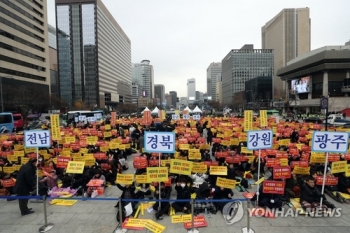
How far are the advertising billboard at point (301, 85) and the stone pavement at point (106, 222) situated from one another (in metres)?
71.4

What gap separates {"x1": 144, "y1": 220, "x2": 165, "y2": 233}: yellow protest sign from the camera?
696cm

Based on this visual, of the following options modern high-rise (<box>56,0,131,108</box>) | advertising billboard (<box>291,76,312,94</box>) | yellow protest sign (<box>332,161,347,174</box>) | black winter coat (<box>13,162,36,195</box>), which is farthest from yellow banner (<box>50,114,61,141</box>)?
modern high-rise (<box>56,0,131,108</box>)

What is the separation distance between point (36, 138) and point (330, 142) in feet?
36.0

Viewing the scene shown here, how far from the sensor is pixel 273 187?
8008mm

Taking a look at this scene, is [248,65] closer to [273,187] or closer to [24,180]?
[273,187]

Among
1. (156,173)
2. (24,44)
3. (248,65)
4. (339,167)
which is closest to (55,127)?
(156,173)

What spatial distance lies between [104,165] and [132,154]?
19.9 ft

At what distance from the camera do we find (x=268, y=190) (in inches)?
317

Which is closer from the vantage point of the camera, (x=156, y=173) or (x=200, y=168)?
(x=156, y=173)

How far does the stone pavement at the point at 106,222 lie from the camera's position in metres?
6.96

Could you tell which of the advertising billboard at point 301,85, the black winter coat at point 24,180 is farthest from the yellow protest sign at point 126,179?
the advertising billboard at point 301,85

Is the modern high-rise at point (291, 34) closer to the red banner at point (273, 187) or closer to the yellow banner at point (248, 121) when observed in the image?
the yellow banner at point (248, 121)

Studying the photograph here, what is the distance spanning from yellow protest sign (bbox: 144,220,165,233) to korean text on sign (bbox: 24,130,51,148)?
556cm

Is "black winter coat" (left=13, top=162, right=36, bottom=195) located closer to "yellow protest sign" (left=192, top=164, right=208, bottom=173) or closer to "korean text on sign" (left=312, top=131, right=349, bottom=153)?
"yellow protest sign" (left=192, top=164, right=208, bottom=173)
